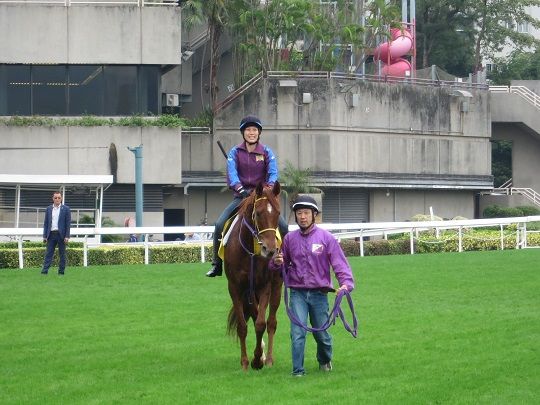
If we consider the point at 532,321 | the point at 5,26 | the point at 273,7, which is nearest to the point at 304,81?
the point at 273,7

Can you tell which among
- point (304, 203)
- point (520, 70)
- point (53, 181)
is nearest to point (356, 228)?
point (53, 181)

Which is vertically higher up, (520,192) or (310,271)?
(520,192)

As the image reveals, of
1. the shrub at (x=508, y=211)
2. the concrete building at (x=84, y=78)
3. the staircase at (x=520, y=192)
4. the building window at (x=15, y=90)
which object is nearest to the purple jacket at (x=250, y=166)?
the concrete building at (x=84, y=78)

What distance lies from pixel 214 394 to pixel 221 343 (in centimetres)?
370

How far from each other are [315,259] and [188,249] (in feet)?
71.8

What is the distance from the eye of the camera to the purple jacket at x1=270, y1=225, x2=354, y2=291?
12461 millimetres

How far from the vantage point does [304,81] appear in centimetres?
5309

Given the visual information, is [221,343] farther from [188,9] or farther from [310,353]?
[188,9]

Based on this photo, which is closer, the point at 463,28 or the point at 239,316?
the point at 239,316

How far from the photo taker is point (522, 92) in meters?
60.8

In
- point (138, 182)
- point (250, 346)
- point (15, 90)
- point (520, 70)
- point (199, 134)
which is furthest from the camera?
point (520, 70)

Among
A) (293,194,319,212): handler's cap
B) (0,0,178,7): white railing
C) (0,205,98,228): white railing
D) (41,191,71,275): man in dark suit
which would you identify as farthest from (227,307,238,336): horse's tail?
(0,0,178,7): white railing

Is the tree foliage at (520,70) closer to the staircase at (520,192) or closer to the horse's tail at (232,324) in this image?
the staircase at (520,192)

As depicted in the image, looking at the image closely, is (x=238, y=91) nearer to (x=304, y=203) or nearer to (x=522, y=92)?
(x=522, y=92)
